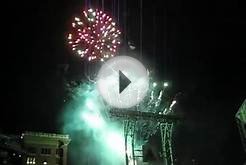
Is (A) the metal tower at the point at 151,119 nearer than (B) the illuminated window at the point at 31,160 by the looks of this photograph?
Yes

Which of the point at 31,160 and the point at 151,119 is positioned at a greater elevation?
the point at 151,119

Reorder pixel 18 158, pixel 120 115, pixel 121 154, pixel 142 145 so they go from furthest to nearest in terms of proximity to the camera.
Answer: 1. pixel 18 158
2. pixel 121 154
3. pixel 142 145
4. pixel 120 115

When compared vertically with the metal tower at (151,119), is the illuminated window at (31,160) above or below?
below

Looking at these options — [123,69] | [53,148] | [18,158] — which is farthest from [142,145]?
[53,148]

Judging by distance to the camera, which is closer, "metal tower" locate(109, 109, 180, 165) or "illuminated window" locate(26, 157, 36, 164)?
"metal tower" locate(109, 109, 180, 165)

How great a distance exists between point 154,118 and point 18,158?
22192mm

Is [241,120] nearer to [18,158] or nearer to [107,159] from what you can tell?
[107,159]

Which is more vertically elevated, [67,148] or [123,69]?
[123,69]

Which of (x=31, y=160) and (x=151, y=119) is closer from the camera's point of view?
(x=151, y=119)

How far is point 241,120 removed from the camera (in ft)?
28.0

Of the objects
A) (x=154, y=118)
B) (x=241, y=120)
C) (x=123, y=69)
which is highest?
(x=123, y=69)

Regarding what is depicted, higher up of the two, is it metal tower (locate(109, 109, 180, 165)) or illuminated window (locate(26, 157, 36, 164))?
metal tower (locate(109, 109, 180, 165))

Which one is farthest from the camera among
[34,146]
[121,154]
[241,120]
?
[34,146]

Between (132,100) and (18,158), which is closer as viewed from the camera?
(132,100)
